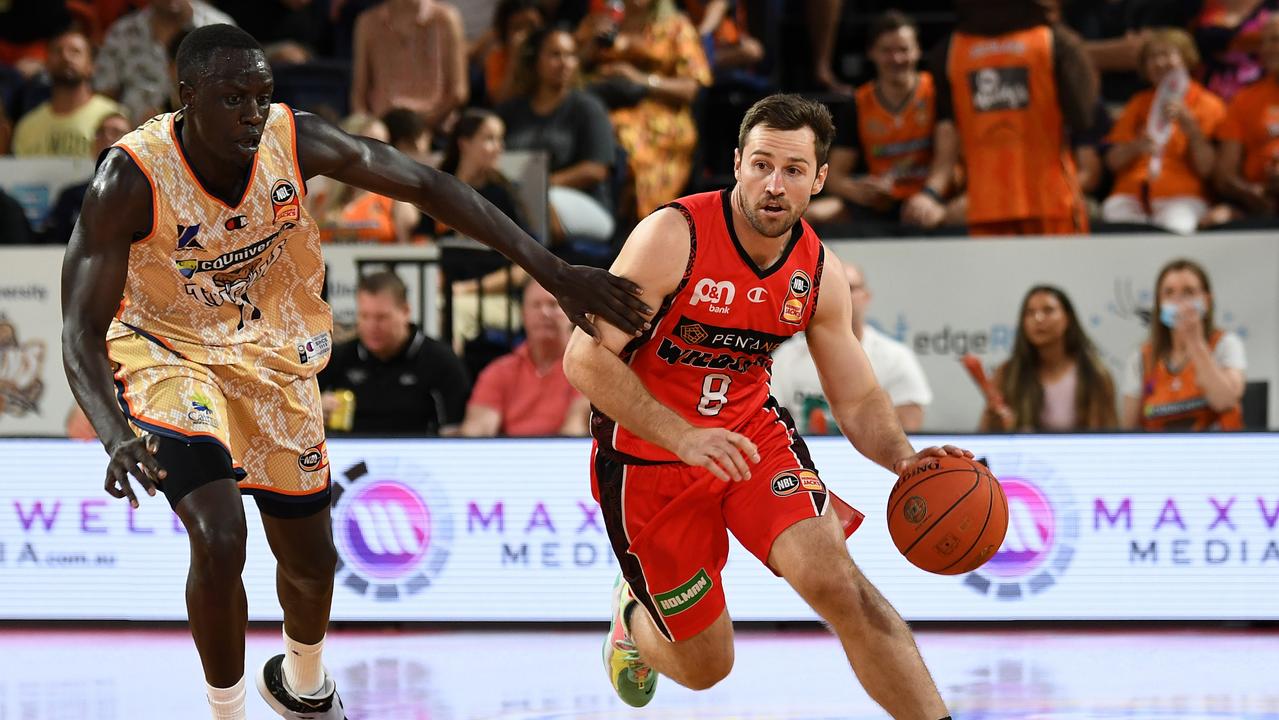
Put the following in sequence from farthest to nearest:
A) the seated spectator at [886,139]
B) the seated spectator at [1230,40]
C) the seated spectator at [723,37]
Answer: the seated spectator at [723,37]
the seated spectator at [1230,40]
the seated spectator at [886,139]

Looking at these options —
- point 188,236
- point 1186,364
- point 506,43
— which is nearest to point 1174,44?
point 1186,364

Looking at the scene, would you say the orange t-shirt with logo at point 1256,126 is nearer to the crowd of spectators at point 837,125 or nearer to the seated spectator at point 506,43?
the crowd of spectators at point 837,125

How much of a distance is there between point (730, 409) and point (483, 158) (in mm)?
3865

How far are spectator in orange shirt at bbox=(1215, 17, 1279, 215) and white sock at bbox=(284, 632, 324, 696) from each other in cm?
587

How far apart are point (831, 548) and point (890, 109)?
511 centimetres

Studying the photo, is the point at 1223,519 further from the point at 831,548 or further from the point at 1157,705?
the point at 831,548

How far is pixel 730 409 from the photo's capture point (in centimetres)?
469

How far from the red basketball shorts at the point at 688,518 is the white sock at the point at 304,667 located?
101 cm

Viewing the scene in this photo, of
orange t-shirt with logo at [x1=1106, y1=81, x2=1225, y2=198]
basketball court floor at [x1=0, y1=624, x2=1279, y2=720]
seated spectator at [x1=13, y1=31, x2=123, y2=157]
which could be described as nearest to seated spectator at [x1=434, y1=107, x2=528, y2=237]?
basketball court floor at [x1=0, y1=624, x2=1279, y2=720]

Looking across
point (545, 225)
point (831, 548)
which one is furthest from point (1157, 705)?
point (545, 225)

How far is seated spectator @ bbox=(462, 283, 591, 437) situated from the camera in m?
7.64

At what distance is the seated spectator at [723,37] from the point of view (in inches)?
399

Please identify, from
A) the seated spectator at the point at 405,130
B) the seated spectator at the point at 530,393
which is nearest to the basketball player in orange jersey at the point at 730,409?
the seated spectator at the point at 530,393

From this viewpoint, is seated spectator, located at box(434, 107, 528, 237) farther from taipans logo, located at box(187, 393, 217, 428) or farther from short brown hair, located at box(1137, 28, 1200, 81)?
taipans logo, located at box(187, 393, 217, 428)
